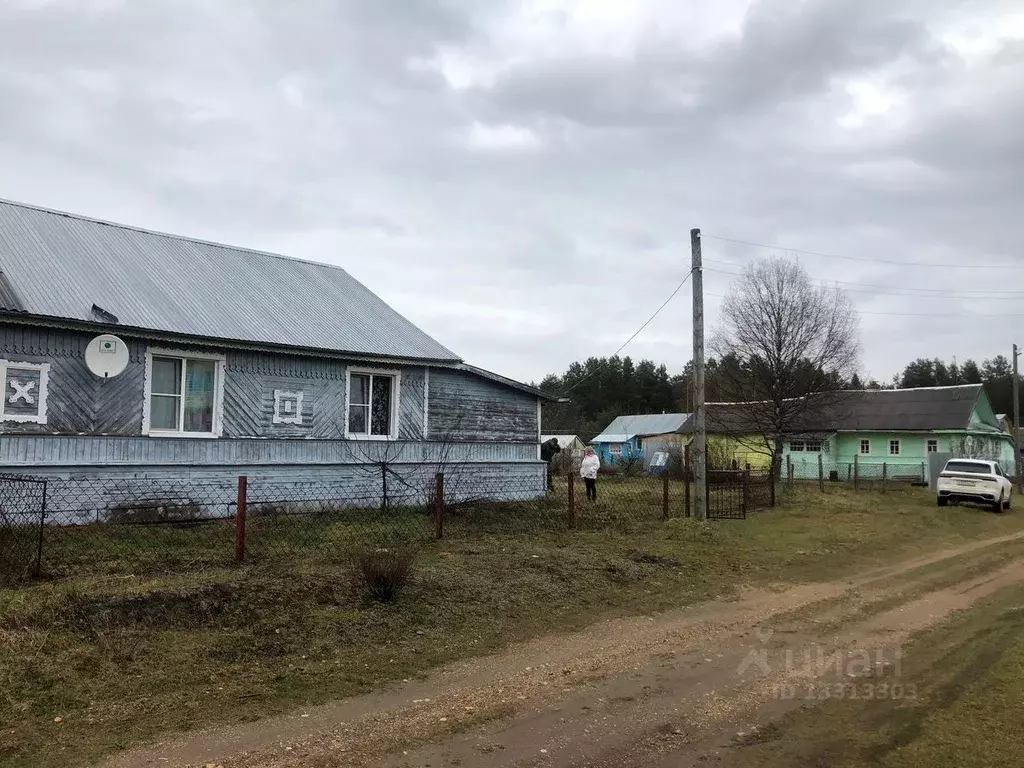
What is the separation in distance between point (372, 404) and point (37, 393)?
6412mm

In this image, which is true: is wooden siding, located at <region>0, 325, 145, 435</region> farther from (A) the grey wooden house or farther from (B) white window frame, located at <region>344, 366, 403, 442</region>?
(B) white window frame, located at <region>344, 366, 403, 442</region>

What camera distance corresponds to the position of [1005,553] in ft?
45.0

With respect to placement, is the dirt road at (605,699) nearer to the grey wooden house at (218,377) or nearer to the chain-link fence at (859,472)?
the grey wooden house at (218,377)

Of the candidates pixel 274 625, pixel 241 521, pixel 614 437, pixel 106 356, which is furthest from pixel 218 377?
pixel 614 437

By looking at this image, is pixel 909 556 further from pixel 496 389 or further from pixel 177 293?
pixel 177 293

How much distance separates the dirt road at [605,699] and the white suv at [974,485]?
1626 centimetres

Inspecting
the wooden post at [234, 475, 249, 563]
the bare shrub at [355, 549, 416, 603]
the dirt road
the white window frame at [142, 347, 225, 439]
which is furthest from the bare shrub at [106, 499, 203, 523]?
the dirt road

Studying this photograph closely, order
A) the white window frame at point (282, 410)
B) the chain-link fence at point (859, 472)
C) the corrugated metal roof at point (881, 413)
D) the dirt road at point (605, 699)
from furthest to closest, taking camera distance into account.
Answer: the corrugated metal roof at point (881, 413) < the chain-link fence at point (859, 472) < the white window frame at point (282, 410) < the dirt road at point (605, 699)

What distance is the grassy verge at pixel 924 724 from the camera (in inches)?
175

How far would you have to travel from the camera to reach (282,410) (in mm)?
15664

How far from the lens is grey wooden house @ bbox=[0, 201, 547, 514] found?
1301cm

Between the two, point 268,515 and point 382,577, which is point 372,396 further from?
point 382,577

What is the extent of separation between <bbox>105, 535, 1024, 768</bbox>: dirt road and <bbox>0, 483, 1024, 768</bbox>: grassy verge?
1.17 feet

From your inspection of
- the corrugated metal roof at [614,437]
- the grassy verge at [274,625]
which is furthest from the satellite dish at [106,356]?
the corrugated metal roof at [614,437]
